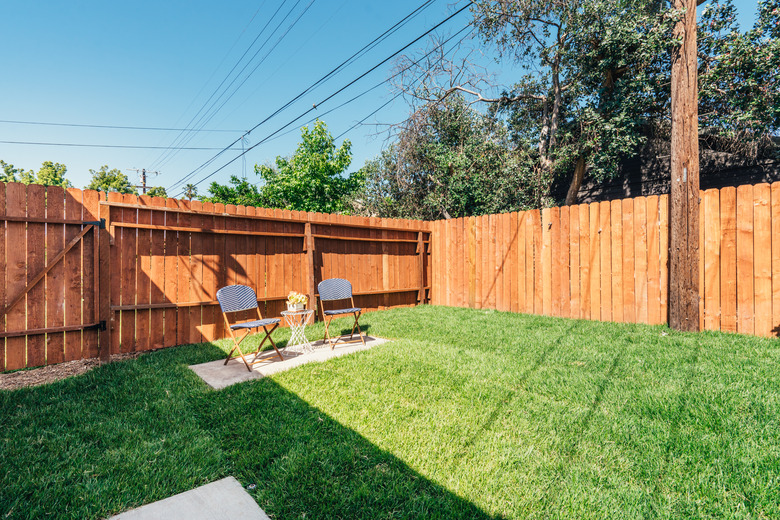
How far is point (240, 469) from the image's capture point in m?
1.97

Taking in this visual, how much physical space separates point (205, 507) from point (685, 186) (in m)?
5.69

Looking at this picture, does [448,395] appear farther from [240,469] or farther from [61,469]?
[61,469]

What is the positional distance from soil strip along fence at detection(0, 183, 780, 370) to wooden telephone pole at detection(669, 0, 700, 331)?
0.22 meters

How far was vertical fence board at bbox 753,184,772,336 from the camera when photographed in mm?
4047

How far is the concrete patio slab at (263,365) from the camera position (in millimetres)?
3390

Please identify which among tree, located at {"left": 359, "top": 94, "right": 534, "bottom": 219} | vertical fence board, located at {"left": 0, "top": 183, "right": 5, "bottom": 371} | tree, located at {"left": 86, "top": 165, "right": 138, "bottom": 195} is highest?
tree, located at {"left": 86, "top": 165, "right": 138, "bottom": 195}

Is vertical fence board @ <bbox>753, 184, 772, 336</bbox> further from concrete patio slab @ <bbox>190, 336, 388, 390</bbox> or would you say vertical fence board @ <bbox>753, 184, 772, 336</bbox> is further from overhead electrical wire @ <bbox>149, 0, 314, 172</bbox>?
overhead electrical wire @ <bbox>149, 0, 314, 172</bbox>

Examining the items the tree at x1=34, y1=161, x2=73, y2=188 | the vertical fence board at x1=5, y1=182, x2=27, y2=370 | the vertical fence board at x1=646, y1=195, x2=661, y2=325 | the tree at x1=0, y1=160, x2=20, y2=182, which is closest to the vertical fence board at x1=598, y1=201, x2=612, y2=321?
the vertical fence board at x1=646, y1=195, x2=661, y2=325

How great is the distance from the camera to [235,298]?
4512mm

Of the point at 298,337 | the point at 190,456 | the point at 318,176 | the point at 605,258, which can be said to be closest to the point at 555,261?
the point at 605,258

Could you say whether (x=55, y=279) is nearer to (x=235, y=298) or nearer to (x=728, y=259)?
(x=235, y=298)

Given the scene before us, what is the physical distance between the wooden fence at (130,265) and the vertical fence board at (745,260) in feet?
18.7

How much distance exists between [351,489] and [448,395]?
125cm

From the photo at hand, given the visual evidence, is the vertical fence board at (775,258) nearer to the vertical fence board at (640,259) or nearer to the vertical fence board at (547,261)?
the vertical fence board at (640,259)
